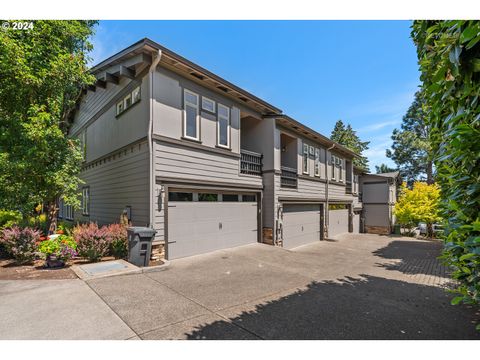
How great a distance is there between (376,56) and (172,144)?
6279mm

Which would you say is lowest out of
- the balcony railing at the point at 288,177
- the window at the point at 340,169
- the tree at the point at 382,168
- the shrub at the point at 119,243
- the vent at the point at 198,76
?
the shrub at the point at 119,243

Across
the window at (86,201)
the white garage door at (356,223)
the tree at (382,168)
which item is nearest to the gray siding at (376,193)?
the white garage door at (356,223)

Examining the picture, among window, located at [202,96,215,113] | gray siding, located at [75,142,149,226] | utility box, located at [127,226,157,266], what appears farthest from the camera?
window, located at [202,96,215,113]

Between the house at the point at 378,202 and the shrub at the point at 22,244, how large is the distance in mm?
24063

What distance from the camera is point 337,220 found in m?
18.2

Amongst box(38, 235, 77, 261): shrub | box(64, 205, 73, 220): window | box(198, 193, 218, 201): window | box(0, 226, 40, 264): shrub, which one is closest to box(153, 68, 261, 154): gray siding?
box(198, 193, 218, 201): window

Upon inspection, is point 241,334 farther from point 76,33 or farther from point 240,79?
point 76,33

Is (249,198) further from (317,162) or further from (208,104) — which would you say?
(317,162)

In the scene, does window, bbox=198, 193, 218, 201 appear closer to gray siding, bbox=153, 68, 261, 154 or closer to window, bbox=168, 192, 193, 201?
window, bbox=168, 192, 193, 201

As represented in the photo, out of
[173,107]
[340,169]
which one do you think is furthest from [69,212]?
[340,169]

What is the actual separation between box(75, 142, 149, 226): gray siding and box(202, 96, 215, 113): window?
2727 millimetres

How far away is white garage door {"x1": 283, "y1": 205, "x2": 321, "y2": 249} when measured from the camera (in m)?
12.9

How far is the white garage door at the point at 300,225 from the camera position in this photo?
12922 mm

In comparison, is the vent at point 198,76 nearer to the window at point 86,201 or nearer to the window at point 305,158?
the window at point 305,158
